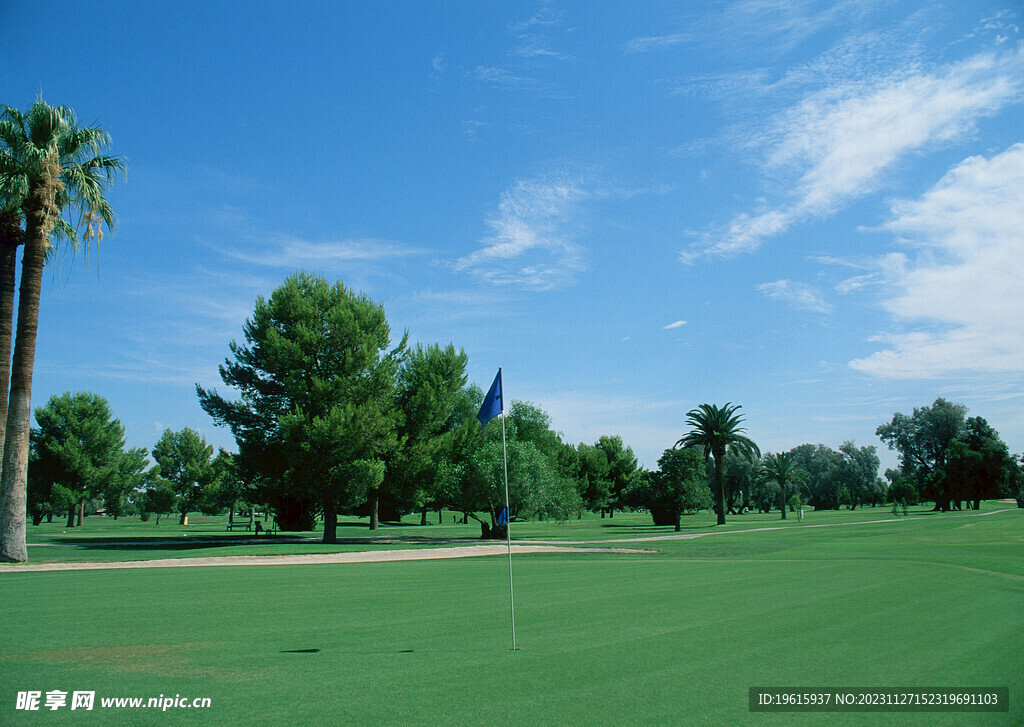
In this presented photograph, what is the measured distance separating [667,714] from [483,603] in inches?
332

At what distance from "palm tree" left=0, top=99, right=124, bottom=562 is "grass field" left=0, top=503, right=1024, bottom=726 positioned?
363 inches

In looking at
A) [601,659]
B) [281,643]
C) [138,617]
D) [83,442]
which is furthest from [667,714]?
[83,442]

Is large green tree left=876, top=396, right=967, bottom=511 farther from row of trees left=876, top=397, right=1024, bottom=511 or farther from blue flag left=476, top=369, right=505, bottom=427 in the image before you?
blue flag left=476, top=369, right=505, bottom=427

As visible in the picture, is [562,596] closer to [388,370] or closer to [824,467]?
[388,370]

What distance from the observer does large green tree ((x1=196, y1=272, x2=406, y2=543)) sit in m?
42.6

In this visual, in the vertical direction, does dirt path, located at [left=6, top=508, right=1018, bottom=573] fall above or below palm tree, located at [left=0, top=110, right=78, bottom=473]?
below

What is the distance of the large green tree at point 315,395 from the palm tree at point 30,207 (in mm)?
15365

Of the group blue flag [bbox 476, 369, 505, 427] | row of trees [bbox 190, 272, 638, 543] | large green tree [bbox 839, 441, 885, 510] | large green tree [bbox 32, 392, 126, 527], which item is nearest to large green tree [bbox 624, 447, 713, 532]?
row of trees [bbox 190, 272, 638, 543]

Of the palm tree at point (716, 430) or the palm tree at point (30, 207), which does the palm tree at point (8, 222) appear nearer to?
the palm tree at point (30, 207)

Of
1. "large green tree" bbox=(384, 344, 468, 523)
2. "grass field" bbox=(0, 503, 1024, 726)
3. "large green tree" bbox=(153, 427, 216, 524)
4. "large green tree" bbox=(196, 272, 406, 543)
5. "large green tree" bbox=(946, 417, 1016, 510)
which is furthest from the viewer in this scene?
"large green tree" bbox=(946, 417, 1016, 510)

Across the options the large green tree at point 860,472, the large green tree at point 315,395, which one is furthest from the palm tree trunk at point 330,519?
the large green tree at point 860,472

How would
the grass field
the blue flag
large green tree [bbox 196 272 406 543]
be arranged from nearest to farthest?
the grass field, the blue flag, large green tree [bbox 196 272 406 543]

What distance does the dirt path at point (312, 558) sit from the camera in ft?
86.6

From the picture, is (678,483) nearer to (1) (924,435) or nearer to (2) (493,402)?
(2) (493,402)
